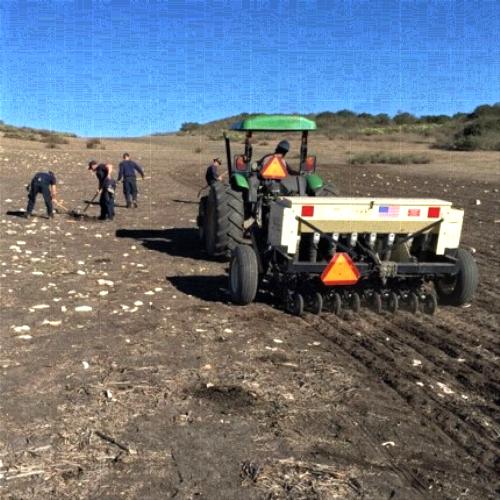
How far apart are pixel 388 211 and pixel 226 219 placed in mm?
2817

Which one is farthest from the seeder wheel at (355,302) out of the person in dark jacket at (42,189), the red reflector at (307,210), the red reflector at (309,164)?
the person in dark jacket at (42,189)

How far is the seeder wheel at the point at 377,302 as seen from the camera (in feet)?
21.6

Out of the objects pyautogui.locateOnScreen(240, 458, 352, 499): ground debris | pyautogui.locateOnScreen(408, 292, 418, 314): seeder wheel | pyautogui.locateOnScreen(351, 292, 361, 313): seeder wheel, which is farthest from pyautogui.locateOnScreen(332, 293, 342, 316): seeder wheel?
pyautogui.locateOnScreen(240, 458, 352, 499): ground debris

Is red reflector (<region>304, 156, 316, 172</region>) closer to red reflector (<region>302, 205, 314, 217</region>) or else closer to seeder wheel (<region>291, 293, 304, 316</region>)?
red reflector (<region>302, 205, 314, 217</region>)

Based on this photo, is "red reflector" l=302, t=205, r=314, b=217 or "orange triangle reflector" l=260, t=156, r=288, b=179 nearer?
"red reflector" l=302, t=205, r=314, b=217

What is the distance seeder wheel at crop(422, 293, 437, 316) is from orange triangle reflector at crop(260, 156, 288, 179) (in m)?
2.95

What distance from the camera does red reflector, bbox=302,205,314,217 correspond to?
6305 mm

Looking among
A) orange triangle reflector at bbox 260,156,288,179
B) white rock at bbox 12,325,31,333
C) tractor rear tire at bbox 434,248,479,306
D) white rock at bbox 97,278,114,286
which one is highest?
orange triangle reflector at bbox 260,156,288,179

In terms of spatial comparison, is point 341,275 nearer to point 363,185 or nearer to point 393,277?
point 393,277

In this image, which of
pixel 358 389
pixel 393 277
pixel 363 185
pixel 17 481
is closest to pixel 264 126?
pixel 393 277

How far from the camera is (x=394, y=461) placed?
3.73 metres

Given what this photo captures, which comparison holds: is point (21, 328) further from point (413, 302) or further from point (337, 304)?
point (413, 302)

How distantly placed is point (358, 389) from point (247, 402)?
2.96 feet

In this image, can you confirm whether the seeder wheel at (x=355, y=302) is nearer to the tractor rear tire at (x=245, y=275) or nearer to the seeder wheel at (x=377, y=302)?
the seeder wheel at (x=377, y=302)
